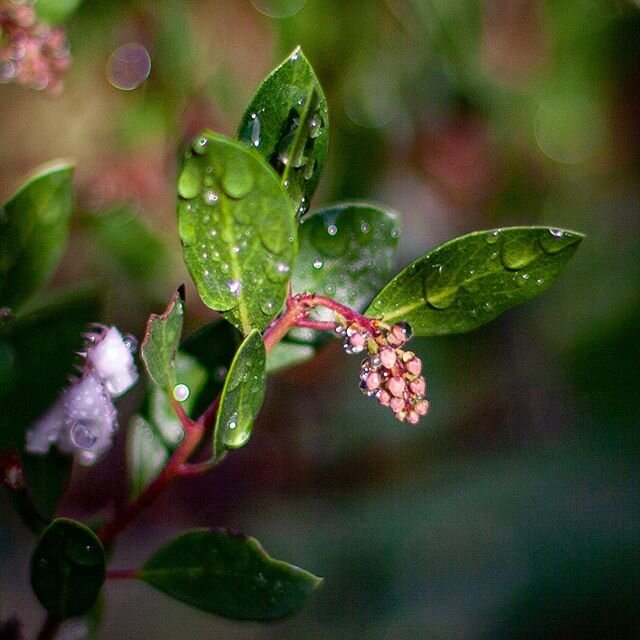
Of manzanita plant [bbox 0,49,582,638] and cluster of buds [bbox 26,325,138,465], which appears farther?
cluster of buds [bbox 26,325,138,465]

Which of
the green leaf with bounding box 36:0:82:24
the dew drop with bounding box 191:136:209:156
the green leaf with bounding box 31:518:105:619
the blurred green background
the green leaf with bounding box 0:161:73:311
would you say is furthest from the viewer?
the blurred green background

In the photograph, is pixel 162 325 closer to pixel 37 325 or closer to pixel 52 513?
pixel 37 325

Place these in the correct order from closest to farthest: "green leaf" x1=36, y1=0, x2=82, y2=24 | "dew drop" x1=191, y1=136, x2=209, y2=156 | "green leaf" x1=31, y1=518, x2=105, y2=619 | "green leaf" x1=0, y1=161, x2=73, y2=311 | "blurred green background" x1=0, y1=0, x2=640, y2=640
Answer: "dew drop" x1=191, y1=136, x2=209, y2=156 → "green leaf" x1=31, y1=518, x2=105, y2=619 → "green leaf" x1=0, y1=161, x2=73, y2=311 → "green leaf" x1=36, y1=0, x2=82, y2=24 → "blurred green background" x1=0, y1=0, x2=640, y2=640

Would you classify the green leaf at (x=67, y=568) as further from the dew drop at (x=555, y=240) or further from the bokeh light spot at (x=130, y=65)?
the bokeh light spot at (x=130, y=65)

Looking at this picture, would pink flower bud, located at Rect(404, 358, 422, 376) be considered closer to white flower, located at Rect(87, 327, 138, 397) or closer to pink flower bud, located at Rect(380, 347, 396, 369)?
pink flower bud, located at Rect(380, 347, 396, 369)

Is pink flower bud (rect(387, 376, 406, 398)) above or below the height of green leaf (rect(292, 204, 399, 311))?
below

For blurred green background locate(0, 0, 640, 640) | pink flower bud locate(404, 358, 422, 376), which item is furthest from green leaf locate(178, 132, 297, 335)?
blurred green background locate(0, 0, 640, 640)

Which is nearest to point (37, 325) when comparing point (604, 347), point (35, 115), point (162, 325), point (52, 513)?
point (162, 325)

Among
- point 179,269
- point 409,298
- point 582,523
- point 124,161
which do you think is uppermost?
point 409,298

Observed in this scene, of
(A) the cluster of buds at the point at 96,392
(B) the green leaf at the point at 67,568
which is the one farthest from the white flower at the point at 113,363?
(B) the green leaf at the point at 67,568
